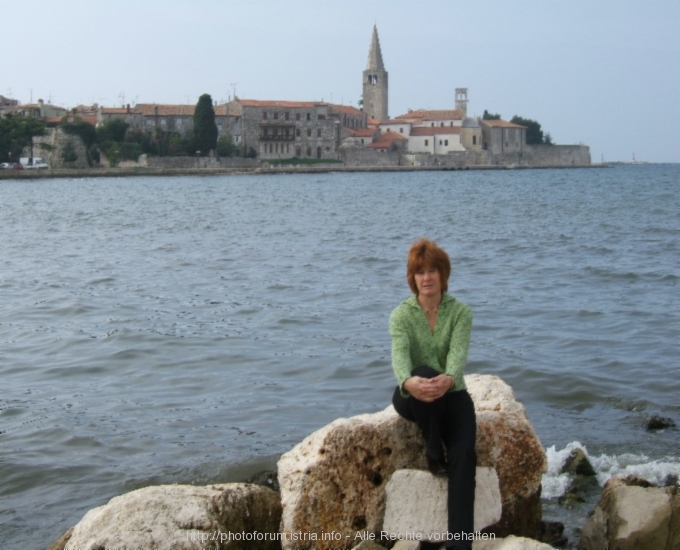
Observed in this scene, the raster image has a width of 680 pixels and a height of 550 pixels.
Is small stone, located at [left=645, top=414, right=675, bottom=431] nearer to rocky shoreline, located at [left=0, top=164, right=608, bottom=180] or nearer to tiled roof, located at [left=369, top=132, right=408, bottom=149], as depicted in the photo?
rocky shoreline, located at [left=0, top=164, right=608, bottom=180]

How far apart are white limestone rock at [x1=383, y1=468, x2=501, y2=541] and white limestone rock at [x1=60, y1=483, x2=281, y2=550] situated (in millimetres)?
613

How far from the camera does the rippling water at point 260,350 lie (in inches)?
262

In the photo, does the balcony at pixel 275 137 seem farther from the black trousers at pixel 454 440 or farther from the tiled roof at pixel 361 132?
the black trousers at pixel 454 440

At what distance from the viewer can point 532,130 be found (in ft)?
404

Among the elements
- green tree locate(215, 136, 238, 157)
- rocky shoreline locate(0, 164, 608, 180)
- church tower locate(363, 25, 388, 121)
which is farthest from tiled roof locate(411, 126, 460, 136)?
green tree locate(215, 136, 238, 157)

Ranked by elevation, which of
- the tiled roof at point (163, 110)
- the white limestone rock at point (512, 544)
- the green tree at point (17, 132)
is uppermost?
the tiled roof at point (163, 110)

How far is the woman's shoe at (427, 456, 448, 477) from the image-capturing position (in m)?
4.28

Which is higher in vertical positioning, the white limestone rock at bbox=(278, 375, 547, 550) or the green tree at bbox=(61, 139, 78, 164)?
the green tree at bbox=(61, 139, 78, 164)

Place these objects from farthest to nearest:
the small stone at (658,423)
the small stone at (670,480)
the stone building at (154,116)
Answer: the stone building at (154,116) < the small stone at (658,423) < the small stone at (670,480)

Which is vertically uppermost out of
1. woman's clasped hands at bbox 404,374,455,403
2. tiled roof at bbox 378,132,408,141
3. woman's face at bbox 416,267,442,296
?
tiled roof at bbox 378,132,408,141

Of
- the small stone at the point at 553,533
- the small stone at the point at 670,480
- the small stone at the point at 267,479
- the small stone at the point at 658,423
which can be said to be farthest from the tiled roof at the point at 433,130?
the small stone at the point at 553,533

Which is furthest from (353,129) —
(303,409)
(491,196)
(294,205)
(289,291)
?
(303,409)

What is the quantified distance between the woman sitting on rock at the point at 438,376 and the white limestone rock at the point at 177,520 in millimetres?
889

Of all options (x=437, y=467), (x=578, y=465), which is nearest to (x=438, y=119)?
(x=578, y=465)
